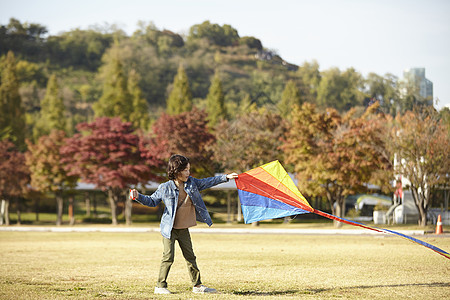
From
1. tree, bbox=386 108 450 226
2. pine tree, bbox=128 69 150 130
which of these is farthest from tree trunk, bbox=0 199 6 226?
tree, bbox=386 108 450 226

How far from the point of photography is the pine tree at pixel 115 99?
7188 cm

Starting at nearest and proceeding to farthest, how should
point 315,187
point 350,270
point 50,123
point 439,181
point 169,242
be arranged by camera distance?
point 169,242 → point 350,270 → point 439,181 → point 315,187 → point 50,123

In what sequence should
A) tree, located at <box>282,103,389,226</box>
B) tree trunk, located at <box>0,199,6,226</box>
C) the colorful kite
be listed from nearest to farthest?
1. the colorful kite
2. tree, located at <box>282,103,389,226</box>
3. tree trunk, located at <box>0,199,6,226</box>

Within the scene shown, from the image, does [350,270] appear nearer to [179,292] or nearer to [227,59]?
[179,292]

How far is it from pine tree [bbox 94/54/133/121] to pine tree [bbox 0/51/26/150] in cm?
972

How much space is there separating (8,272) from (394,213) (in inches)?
1336

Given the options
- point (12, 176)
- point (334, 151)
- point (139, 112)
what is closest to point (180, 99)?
point (139, 112)

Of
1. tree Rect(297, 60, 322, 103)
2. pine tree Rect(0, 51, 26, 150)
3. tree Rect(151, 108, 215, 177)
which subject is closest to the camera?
tree Rect(151, 108, 215, 177)

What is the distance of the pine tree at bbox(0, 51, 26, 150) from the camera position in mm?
67562

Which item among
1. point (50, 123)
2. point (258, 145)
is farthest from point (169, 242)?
point (50, 123)

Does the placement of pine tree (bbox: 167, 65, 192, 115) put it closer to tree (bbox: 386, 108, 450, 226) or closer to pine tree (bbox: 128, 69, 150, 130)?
pine tree (bbox: 128, 69, 150, 130)

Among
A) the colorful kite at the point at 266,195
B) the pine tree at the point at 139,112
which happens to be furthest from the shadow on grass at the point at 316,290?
the pine tree at the point at 139,112

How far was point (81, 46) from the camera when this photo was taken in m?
154

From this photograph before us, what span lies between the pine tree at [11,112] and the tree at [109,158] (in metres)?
26.1
